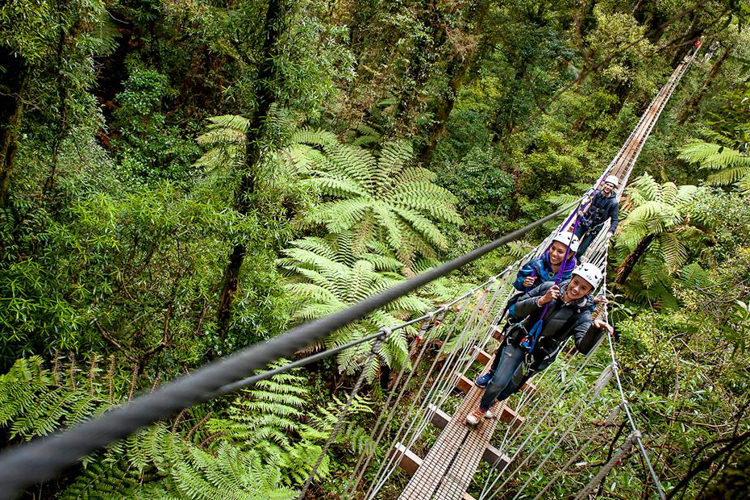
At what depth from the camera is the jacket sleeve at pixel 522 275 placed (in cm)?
277

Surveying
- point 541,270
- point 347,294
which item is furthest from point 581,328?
point 347,294

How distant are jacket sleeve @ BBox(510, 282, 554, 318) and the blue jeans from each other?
0.24m

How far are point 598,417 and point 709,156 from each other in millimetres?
5843

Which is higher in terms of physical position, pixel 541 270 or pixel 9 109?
pixel 541 270

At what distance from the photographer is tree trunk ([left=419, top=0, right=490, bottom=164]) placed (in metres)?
7.70

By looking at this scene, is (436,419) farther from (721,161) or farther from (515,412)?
(721,161)

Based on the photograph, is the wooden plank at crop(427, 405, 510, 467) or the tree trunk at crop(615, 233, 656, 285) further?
the tree trunk at crop(615, 233, 656, 285)

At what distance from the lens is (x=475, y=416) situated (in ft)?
8.94

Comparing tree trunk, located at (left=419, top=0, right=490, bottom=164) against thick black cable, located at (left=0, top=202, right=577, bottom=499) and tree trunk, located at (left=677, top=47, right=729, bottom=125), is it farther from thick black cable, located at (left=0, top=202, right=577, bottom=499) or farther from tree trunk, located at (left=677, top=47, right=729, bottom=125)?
thick black cable, located at (left=0, top=202, right=577, bottom=499)

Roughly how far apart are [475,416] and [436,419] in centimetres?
23

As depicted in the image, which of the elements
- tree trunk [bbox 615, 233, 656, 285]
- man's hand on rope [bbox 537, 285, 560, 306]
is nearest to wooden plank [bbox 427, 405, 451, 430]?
man's hand on rope [bbox 537, 285, 560, 306]

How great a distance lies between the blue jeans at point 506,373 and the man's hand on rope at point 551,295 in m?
0.37

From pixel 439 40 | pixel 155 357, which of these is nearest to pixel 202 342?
pixel 155 357

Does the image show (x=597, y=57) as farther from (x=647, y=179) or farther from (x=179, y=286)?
(x=179, y=286)
